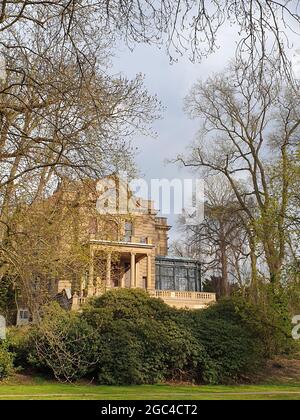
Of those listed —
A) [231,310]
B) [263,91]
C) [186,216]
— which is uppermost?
[186,216]

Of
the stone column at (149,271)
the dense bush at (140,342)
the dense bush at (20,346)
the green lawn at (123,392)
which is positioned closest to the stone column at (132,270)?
the stone column at (149,271)

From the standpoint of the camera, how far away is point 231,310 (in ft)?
73.4

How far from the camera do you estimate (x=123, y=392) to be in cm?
1477

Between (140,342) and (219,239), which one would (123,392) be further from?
(219,239)

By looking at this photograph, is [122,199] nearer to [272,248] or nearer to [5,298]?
[272,248]

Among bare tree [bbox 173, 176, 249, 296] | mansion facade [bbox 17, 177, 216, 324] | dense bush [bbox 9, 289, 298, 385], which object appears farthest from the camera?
bare tree [bbox 173, 176, 249, 296]

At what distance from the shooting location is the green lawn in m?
13.2

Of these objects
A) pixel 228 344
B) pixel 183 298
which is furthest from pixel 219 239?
pixel 228 344

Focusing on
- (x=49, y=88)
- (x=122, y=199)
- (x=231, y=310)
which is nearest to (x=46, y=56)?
(x=49, y=88)

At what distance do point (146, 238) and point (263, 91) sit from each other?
131 feet

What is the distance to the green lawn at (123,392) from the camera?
13.2 metres

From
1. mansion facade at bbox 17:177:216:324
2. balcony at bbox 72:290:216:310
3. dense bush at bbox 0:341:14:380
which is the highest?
mansion facade at bbox 17:177:216:324

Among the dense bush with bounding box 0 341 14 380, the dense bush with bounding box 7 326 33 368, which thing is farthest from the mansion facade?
the dense bush with bounding box 0 341 14 380

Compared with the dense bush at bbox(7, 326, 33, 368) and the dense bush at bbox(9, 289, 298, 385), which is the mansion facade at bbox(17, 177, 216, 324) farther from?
the dense bush at bbox(9, 289, 298, 385)
